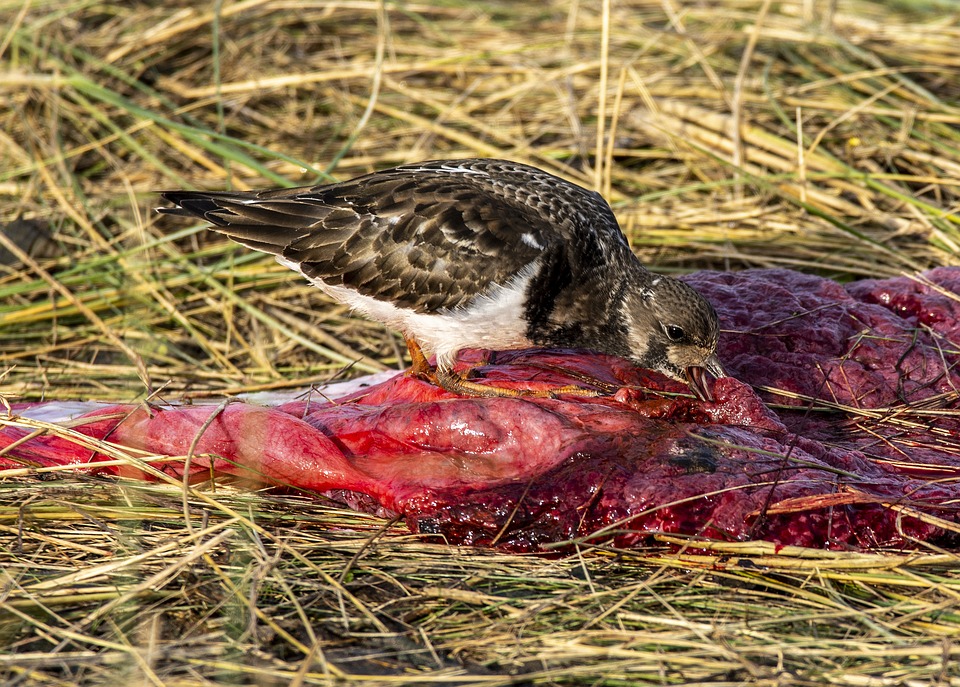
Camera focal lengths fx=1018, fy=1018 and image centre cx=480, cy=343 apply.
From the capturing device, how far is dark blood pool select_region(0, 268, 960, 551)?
138 inches

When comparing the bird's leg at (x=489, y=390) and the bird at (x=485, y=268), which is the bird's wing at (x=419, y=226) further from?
the bird's leg at (x=489, y=390)

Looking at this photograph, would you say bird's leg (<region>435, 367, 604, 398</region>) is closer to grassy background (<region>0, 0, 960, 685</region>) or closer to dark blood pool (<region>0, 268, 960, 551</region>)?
dark blood pool (<region>0, 268, 960, 551</region>)

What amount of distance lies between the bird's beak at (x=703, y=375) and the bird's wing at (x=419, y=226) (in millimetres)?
664

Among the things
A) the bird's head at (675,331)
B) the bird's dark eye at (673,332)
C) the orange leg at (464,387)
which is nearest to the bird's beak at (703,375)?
the bird's head at (675,331)

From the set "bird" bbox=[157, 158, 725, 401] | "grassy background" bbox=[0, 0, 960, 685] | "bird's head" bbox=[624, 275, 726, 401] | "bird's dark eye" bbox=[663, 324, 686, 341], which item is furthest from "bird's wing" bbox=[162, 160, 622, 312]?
"grassy background" bbox=[0, 0, 960, 685]

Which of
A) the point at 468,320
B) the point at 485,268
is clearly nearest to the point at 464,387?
the point at 468,320

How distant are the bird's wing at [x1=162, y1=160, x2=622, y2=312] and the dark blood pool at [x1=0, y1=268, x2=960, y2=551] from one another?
0.50m

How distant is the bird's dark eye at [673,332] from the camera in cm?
420

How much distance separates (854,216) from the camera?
6.12m

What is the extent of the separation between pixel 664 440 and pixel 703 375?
23.0 inches

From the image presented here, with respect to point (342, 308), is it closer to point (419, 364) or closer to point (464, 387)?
point (419, 364)

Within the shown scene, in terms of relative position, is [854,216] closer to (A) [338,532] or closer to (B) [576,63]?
(B) [576,63]

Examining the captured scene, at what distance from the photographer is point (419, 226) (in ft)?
14.3

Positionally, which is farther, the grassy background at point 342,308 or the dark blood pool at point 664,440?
the dark blood pool at point 664,440
